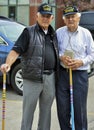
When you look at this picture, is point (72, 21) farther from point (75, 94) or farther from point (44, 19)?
point (75, 94)

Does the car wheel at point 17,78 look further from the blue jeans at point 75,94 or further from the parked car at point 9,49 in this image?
the blue jeans at point 75,94

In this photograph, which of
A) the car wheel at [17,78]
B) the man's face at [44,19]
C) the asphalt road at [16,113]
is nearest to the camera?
the man's face at [44,19]

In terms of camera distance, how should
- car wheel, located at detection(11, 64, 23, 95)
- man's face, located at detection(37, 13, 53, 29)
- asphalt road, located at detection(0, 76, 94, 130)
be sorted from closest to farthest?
1. man's face, located at detection(37, 13, 53, 29)
2. asphalt road, located at detection(0, 76, 94, 130)
3. car wheel, located at detection(11, 64, 23, 95)

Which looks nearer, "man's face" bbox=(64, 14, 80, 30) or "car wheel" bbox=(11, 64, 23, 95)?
"man's face" bbox=(64, 14, 80, 30)

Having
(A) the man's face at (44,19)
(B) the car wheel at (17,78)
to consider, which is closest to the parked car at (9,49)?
(B) the car wheel at (17,78)

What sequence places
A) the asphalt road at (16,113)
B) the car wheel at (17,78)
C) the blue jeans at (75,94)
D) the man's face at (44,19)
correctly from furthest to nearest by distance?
1. the car wheel at (17,78)
2. the asphalt road at (16,113)
3. the blue jeans at (75,94)
4. the man's face at (44,19)

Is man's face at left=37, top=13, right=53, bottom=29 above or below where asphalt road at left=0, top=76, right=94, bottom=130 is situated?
above

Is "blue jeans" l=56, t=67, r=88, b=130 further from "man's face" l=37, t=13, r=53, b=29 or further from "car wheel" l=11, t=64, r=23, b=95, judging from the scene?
"car wheel" l=11, t=64, r=23, b=95

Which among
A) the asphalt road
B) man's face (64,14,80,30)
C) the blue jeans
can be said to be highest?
man's face (64,14,80,30)

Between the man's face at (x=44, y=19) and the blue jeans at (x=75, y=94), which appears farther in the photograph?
the blue jeans at (x=75, y=94)

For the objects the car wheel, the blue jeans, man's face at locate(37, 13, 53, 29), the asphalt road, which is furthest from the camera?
the car wheel

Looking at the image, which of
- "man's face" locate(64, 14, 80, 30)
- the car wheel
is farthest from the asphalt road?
"man's face" locate(64, 14, 80, 30)

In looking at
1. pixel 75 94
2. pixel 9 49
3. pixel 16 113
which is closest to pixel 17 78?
pixel 9 49

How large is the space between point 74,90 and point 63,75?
221 mm
